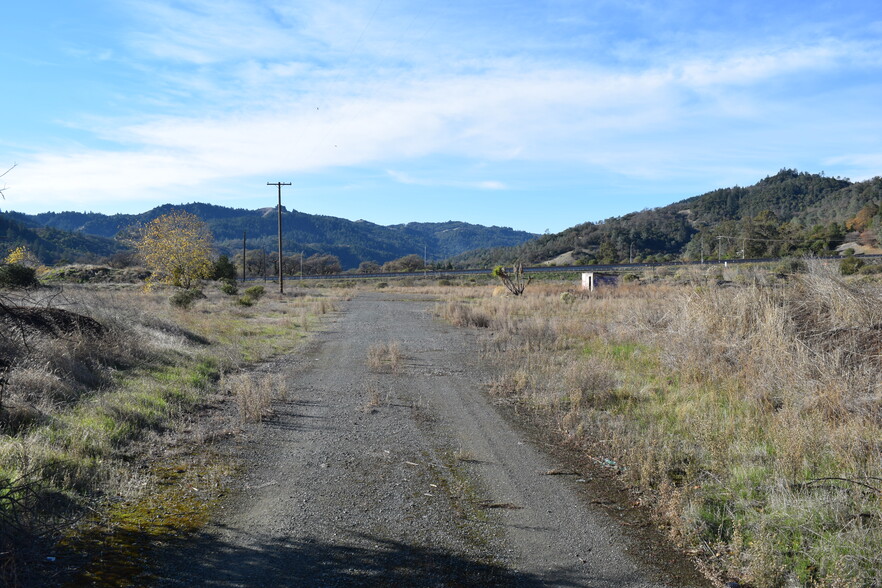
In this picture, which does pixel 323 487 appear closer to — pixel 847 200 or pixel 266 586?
pixel 266 586

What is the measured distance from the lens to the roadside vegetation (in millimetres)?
4043

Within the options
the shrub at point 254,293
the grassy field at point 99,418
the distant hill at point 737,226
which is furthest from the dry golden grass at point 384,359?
the distant hill at point 737,226

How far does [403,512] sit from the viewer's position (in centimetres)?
486

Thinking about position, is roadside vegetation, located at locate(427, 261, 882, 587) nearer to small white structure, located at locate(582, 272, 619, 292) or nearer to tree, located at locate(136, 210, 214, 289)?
small white structure, located at locate(582, 272, 619, 292)

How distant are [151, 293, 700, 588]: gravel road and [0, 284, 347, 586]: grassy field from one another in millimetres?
570

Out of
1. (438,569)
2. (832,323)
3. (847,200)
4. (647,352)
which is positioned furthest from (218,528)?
(847,200)

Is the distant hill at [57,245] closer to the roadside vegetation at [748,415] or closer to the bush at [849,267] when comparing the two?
the roadside vegetation at [748,415]

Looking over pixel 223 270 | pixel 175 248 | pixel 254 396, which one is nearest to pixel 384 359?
pixel 254 396

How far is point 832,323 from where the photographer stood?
333 inches

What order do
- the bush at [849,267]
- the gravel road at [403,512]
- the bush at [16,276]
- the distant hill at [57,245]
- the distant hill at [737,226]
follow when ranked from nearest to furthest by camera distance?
the gravel road at [403,512], the bush at [16,276], the bush at [849,267], the distant hill at [737,226], the distant hill at [57,245]

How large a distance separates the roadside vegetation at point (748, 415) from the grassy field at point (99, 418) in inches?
163

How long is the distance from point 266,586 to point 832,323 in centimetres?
849

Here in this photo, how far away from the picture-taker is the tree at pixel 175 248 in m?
31.5

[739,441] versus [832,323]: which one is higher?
[832,323]
